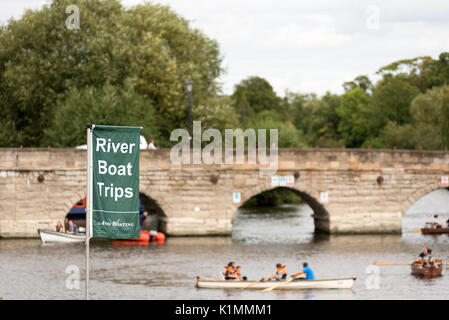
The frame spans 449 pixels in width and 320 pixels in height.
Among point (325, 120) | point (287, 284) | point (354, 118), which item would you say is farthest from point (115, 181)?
point (325, 120)

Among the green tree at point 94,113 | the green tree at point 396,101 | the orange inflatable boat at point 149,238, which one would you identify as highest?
the green tree at point 396,101

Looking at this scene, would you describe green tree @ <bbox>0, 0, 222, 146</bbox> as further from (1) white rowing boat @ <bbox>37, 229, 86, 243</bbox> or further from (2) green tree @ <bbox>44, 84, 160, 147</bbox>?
(1) white rowing boat @ <bbox>37, 229, 86, 243</bbox>

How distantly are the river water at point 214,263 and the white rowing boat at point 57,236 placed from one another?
23.3 inches

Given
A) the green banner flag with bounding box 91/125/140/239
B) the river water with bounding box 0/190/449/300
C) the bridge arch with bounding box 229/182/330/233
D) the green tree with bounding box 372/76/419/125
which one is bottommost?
the river water with bounding box 0/190/449/300

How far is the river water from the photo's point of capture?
30.0 metres

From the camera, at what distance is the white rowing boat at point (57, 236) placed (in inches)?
1652

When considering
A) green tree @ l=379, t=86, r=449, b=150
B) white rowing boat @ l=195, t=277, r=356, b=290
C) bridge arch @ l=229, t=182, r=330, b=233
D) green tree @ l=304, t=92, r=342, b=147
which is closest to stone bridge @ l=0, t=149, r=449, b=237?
bridge arch @ l=229, t=182, r=330, b=233

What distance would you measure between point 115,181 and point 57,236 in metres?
25.8

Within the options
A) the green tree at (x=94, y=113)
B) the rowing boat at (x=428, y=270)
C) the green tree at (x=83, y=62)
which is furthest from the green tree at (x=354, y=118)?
the rowing boat at (x=428, y=270)

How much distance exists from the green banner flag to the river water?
37.8 ft

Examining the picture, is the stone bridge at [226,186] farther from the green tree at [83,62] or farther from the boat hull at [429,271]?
the boat hull at [429,271]

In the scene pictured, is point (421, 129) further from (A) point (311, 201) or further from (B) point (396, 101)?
(A) point (311, 201)

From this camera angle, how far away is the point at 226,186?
147 feet
